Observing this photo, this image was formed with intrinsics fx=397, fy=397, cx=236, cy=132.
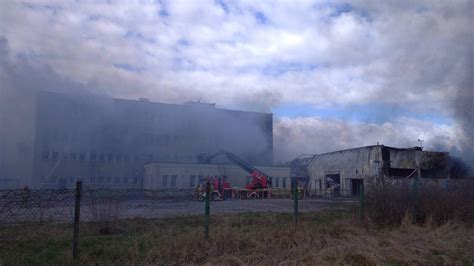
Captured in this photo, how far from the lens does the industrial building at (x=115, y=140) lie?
3591 centimetres

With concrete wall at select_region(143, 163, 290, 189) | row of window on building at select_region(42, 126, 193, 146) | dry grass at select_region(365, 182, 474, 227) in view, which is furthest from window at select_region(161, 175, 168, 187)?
dry grass at select_region(365, 182, 474, 227)

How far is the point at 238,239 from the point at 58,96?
95.3ft

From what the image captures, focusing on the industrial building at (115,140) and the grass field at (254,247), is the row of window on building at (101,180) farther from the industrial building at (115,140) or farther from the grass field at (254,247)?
the grass field at (254,247)

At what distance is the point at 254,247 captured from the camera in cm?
670

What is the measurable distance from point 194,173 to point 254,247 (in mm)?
28449

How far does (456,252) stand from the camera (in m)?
6.82

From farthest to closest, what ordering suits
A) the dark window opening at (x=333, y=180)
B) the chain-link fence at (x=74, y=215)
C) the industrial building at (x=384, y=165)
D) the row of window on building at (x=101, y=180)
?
the row of window on building at (x=101, y=180)
the dark window opening at (x=333, y=180)
the industrial building at (x=384, y=165)
the chain-link fence at (x=74, y=215)

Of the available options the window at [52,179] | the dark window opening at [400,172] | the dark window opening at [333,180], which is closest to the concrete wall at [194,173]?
the dark window opening at [333,180]

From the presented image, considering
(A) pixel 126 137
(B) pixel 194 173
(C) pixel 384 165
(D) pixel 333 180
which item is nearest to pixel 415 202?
(C) pixel 384 165

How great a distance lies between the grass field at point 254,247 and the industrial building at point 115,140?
90.8 feet

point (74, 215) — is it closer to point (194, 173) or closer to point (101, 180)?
point (194, 173)

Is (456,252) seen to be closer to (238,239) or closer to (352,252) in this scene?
(352,252)

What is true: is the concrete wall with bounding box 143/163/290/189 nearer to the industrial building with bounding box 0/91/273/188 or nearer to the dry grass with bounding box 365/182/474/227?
the industrial building with bounding box 0/91/273/188

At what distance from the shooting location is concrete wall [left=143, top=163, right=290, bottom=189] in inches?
1335
